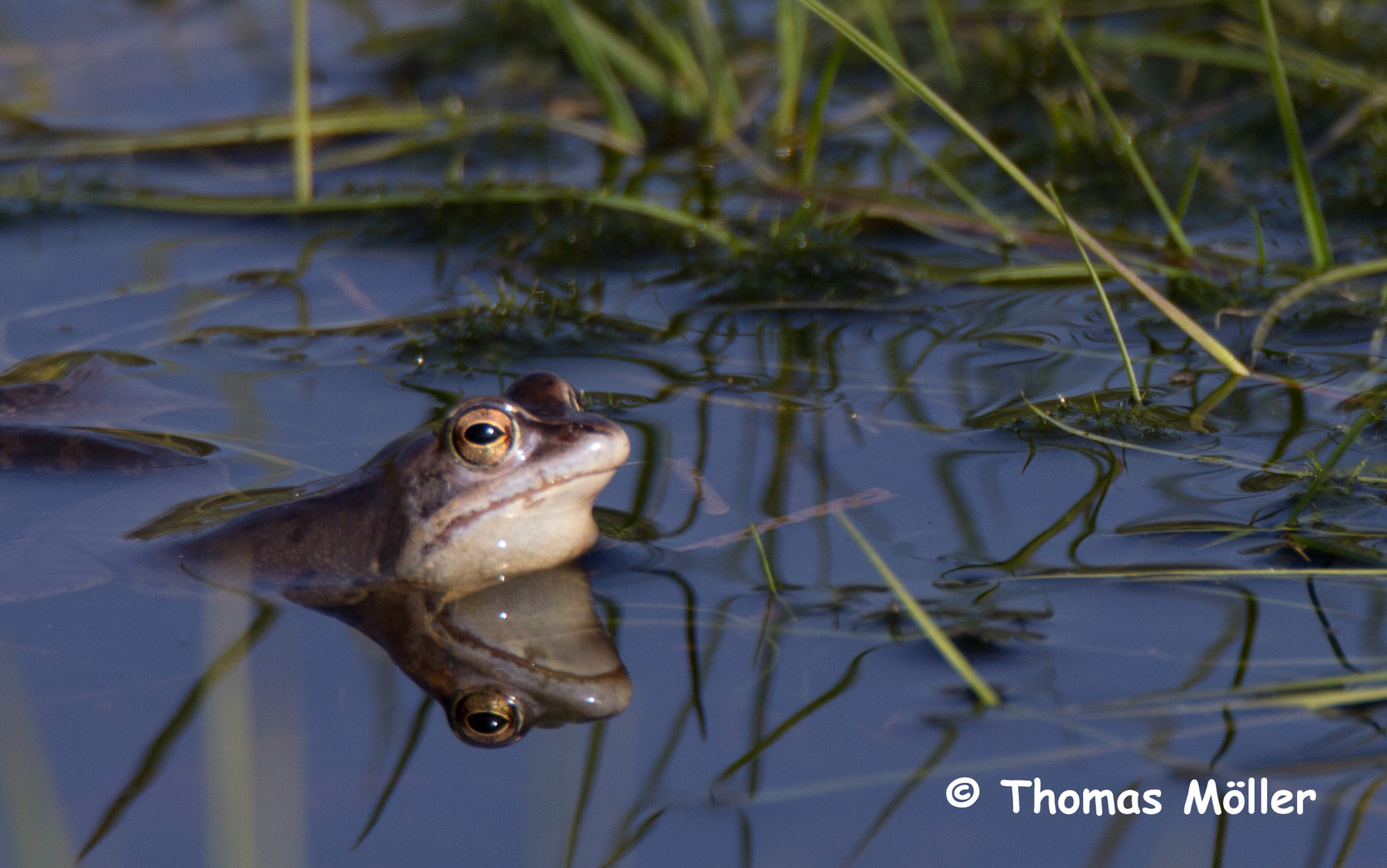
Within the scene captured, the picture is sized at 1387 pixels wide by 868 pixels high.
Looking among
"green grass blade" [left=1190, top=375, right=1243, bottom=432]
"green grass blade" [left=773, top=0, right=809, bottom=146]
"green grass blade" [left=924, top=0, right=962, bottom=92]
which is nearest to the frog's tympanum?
"green grass blade" [left=1190, top=375, right=1243, bottom=432]

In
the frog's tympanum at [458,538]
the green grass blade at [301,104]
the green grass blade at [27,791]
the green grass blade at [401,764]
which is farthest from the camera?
the green grass blade at [301,104]

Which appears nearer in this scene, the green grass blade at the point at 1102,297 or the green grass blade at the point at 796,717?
the green grass blade at the point at 796,717

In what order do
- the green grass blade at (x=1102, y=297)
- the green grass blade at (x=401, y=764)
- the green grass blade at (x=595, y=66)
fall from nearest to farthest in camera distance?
the green grass blade at (x=401, y=764) → the green grass blade at (x=1102, y=297) → the green grass blade at (x=595, y=66)

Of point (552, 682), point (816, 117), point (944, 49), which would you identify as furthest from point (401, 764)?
point (944, 49)

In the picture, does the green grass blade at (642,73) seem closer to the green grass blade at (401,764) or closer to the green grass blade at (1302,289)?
the green grass blade at (1302,289)

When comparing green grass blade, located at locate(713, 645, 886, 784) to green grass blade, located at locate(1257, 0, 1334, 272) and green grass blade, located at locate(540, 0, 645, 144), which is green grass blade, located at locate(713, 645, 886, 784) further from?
green grass blade, located at locate(540, 0, 645, 144)

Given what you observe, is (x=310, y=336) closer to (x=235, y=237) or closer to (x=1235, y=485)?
(x=235, y=237)

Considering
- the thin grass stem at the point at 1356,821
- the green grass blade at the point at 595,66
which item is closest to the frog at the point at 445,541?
the thin grass stem at the point at 1356,821
